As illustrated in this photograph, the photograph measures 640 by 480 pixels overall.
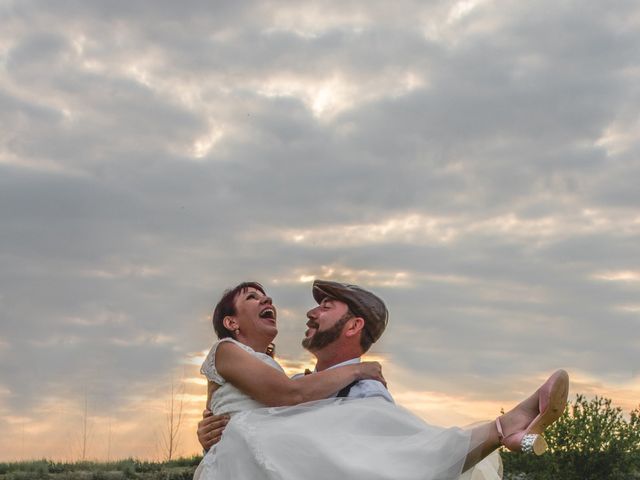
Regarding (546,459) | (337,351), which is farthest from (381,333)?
(546,459)

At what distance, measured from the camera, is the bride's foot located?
15.6 feet

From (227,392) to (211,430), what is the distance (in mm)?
255

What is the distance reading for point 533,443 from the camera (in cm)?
470

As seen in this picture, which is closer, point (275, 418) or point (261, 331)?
point (275, 418)

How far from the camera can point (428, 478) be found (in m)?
4.94

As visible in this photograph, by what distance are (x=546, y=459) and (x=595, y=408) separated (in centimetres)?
127

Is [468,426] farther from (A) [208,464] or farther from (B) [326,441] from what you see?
(A) [208,464]

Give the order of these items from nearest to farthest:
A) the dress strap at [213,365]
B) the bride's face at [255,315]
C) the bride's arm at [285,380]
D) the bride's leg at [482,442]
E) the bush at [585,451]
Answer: the bride's leg at [482,442] → the bride's arm at [285,380] → the dress strap at [213,365] → the bride's face at [255,315] → the bush at [585,451]

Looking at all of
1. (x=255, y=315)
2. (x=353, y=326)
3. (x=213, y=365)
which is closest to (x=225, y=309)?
(x=255, y=315)

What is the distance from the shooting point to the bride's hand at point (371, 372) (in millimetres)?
5508

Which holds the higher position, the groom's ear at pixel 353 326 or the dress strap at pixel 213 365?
the groom's ear at pixel 353 326

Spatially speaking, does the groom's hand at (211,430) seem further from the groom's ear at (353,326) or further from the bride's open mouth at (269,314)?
the groom's ear at (353,326)

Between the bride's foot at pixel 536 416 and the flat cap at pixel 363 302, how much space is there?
1.23 m

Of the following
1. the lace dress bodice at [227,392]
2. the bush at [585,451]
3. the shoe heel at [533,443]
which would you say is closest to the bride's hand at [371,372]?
the lace dress bodice at [227,392]
